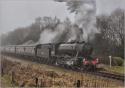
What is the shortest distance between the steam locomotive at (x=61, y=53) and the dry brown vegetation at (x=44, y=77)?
0.13 meters

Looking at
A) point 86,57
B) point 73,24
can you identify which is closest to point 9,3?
point 73,24

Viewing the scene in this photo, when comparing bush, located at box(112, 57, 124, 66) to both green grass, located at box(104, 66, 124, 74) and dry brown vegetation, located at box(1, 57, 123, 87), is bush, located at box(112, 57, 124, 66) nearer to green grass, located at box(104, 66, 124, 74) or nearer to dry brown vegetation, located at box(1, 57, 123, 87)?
green grass, located at box(104, 66, 124, 74)

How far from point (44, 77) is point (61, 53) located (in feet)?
1.51

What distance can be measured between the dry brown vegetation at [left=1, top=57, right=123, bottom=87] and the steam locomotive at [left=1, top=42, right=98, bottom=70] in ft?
0.43

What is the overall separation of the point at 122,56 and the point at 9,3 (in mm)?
1875

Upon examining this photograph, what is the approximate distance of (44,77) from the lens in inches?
209

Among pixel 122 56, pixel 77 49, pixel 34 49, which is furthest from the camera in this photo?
pixel 34 49

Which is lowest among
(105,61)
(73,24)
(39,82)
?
(39,82)

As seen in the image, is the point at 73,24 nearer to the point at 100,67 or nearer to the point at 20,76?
the point at 100,67

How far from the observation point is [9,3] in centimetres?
554

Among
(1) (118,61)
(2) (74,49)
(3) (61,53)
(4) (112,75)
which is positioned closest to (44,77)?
(3) (61,53)

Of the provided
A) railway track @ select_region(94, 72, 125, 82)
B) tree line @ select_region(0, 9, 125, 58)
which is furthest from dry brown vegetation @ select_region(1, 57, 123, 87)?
tree line @ select_region(0, 9, 125, 58)

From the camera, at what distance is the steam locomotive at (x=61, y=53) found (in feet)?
16.6

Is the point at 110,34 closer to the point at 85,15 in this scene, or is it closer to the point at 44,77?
the point at 85,15
